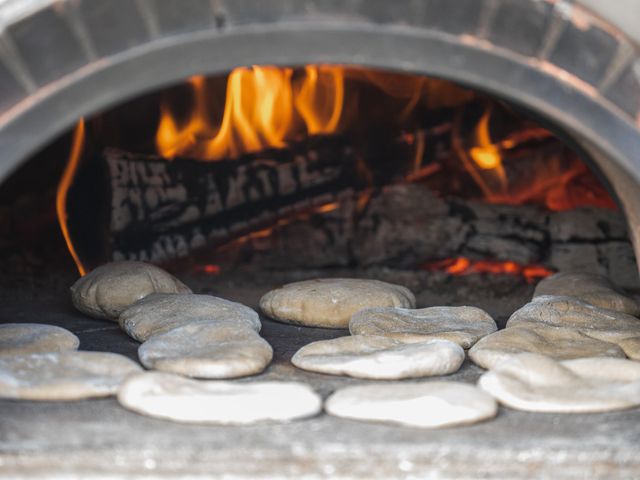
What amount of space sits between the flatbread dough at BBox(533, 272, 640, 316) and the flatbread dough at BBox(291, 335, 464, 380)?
0.75 m

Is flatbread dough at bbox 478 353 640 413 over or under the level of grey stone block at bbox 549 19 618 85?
under

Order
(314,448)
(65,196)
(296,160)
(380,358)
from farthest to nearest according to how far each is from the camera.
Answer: (296,160) → (65,196) → (380,358) → (314,448)

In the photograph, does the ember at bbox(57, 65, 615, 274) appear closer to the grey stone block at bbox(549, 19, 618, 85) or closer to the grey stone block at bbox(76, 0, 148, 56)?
the grey stone block at bbox(76, 0, 148, 56)

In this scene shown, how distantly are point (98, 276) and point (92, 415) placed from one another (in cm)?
108

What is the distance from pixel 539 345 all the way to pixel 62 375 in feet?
3.87

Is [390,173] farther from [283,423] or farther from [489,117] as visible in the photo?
[283,423]

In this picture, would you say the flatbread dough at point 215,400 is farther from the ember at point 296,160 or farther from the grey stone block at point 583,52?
the ember at point 296,160

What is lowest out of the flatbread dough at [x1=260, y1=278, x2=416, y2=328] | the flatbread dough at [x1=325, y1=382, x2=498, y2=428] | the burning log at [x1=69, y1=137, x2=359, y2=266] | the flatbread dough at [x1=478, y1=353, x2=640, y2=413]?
the flatbread dough at [x1=325, y1=382, x2=498, y2=428]

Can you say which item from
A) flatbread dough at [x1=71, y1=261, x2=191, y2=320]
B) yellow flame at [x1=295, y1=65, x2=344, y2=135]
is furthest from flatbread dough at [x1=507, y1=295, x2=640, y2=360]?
yellow flame at [x1=295, y1=65, x2=344, y2=135]

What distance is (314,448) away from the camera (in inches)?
64.1

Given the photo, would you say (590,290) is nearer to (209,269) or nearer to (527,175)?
(527,175)

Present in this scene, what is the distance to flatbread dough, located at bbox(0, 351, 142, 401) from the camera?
6.22 ft

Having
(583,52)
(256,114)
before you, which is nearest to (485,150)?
(256,114)

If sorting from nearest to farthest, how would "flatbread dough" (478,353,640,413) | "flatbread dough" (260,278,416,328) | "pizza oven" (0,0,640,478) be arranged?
1. "flatbread dough" (478,353,640,413)
2. "pizza oven" (0,0,640,478)
3. "flatbread dough" (260,278,416,328)
